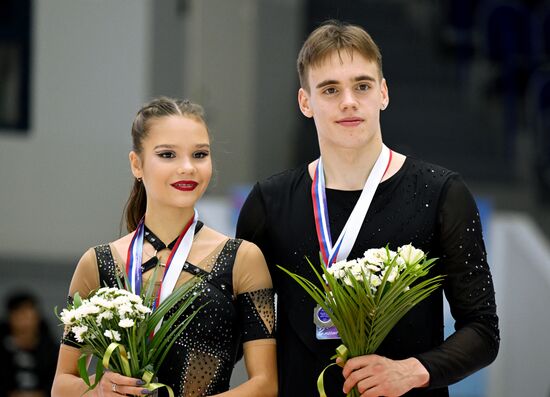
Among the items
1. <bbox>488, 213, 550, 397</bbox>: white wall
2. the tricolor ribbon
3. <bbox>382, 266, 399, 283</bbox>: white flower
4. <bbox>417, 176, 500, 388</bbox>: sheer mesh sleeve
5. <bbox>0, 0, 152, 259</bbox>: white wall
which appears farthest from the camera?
<bbox>0, 0, 152, 259</bbox>: white wall

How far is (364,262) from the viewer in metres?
3.29

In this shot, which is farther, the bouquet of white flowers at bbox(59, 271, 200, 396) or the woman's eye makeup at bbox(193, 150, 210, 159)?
the woman's eye makeup at bbox(193, 150, 210, 159)

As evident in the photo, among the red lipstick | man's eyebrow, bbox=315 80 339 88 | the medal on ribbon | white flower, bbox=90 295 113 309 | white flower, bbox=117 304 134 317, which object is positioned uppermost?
man's eyebrow, bbox=315 80 339 88

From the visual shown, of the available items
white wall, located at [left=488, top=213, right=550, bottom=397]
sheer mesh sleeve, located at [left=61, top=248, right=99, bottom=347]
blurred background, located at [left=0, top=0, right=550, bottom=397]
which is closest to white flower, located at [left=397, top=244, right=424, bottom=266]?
sheer mesh sleeve, located at [left=61, top=248, right=99, bottom=347]

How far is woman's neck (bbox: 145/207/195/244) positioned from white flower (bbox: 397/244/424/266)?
2.22 ft

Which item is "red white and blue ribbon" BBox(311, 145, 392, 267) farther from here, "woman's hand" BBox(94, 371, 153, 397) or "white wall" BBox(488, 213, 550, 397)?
"white wall" BBox(488, 213, 550, 397)

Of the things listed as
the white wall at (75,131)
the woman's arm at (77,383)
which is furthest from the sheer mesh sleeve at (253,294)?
the white wall at (75,131)

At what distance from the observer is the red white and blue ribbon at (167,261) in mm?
3490

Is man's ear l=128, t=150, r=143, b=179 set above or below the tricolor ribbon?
above

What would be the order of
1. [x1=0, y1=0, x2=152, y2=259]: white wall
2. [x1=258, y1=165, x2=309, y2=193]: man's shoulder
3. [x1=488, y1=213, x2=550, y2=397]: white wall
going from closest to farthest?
[x1=258, y1=165, x2=309, y2=193]: man's shoulder, [x1=488, y1=213, x2=550, y2=397]: white wall, [x1=0, y1=0, x2=152, y2=259]: white wall

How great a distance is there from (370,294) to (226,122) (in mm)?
5829

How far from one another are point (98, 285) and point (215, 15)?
550cm

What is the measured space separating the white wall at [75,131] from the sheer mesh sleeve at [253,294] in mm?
4749

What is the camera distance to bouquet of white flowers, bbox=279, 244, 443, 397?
326 cm
